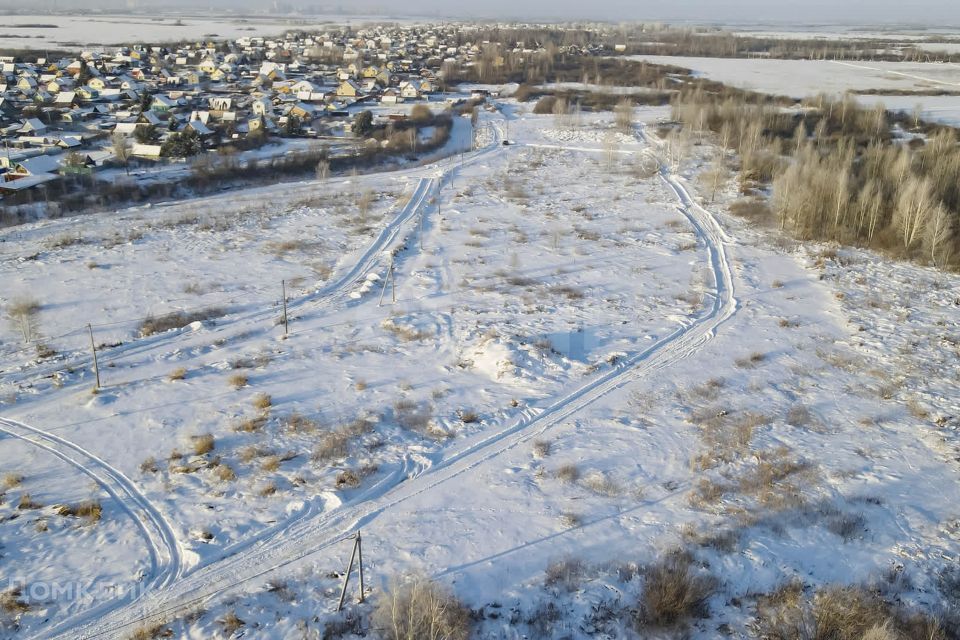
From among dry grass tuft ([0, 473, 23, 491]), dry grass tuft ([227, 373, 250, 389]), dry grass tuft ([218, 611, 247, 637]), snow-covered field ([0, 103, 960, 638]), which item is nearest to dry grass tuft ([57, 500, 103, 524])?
snow-covered field ([0, 103, 960, 638])

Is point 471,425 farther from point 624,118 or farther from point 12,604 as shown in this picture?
point 624,118

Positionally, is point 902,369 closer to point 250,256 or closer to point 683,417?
point 683,417

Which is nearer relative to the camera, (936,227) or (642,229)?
(936,227)

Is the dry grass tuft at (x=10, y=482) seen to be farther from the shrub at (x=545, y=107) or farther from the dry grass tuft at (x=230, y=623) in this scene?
the shrub at (x=545, y=107)

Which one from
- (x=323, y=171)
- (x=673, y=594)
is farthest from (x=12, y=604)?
(x=323, y=171)

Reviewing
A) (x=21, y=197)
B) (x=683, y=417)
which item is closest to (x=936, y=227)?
(x=683, y=417)

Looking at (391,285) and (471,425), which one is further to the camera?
(391,285)
